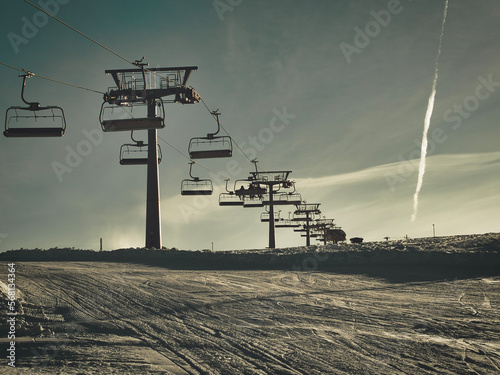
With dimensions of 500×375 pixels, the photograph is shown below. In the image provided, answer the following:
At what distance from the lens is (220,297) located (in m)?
10.8

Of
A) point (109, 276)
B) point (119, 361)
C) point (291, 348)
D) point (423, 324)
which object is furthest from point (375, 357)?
point (109, 276)

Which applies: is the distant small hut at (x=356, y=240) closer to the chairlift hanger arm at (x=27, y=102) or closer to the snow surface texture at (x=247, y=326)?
the snow surface texture at (x=247, y=326)

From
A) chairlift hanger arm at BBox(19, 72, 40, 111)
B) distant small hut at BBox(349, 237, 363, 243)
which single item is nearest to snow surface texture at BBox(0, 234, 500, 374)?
chairlift hanger arm at BBox(19, 72, 40, 111)

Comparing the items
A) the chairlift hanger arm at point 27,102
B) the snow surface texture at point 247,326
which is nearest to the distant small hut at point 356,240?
the snow surface texture at point 247,326

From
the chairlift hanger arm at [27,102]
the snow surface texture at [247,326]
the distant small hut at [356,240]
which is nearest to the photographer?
the snow surface texture at [247,326]

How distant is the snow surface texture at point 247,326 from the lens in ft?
19.3

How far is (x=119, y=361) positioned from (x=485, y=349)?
563 cm

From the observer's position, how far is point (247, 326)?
7.88 metres

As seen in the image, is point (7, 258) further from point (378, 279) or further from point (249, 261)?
point (378, 279)

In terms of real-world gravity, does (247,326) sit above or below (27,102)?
below

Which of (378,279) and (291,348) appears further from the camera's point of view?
(378,279)

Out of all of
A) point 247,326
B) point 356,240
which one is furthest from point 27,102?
point 356,240

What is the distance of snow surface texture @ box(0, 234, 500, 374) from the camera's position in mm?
5891

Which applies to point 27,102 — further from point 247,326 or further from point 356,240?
point 356,240
